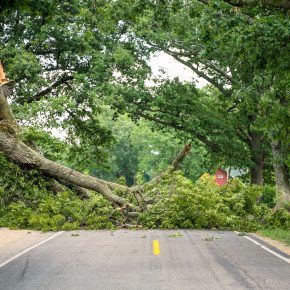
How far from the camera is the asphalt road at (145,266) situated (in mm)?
8453

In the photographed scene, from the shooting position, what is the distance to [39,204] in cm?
2025

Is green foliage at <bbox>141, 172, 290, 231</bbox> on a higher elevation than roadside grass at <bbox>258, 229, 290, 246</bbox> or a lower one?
higher

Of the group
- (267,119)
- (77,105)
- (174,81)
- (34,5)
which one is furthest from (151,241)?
(174,81)

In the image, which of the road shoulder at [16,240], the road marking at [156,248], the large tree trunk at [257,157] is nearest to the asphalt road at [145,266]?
the road marking at [156,248]

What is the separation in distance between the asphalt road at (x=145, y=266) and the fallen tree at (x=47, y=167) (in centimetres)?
524

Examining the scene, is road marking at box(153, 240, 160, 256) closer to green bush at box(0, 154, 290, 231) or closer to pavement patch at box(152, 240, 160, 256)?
pavement patch at box(152, 240, 160, 256)

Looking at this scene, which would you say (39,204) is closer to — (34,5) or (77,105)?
(77,105)

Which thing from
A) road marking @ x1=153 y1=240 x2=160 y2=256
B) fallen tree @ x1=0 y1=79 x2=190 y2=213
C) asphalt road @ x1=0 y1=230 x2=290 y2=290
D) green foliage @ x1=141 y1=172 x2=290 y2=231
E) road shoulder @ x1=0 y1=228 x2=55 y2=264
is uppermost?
fallen tree @ x1=0 y1=79 x2=190 y2=213

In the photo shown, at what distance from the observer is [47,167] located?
20.7 metres

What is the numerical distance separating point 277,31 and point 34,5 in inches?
251

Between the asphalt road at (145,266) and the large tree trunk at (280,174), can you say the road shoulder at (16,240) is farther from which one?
the large tree trunk at (280,174)

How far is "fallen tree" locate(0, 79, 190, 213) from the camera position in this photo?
20328 millimetres

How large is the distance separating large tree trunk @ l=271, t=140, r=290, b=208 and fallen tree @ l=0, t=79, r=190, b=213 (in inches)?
401

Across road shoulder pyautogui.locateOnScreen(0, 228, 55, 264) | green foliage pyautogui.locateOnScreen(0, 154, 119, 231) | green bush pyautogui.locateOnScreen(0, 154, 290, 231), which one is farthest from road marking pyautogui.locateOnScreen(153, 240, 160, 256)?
green foliage pyautogui.locateOnScreen(0, 154, 119, 231)
